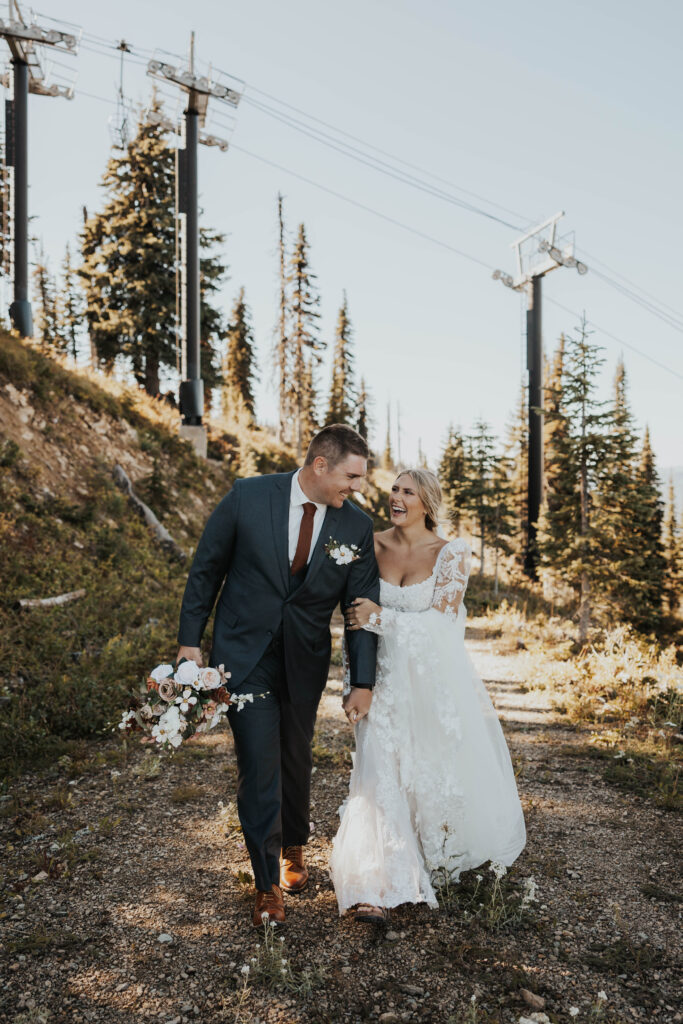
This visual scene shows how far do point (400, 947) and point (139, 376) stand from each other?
22564 mm

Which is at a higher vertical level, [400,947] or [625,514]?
[625,514]

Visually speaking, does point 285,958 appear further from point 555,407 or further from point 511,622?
point 555,407

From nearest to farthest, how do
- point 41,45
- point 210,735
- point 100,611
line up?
1. point 210,735
2. point 100,611
3. point 41,45

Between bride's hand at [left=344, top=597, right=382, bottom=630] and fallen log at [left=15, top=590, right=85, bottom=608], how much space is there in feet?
17.8

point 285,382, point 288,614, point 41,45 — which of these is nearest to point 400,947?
point 288,614

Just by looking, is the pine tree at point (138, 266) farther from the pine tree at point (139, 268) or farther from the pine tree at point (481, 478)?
the pine tree at point (481, 478)

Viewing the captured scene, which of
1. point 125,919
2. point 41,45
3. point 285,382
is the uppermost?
point 41,45

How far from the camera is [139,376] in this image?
23391 mm

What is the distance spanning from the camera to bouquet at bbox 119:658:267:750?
3191 millimetres

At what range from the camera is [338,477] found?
369cm

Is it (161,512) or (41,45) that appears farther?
(41,45)

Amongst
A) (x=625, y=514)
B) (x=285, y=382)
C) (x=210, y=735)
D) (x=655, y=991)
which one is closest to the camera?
(x=655, y=991)

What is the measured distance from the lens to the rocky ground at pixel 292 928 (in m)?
2.93

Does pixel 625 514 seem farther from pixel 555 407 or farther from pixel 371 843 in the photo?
pixel 371 843
